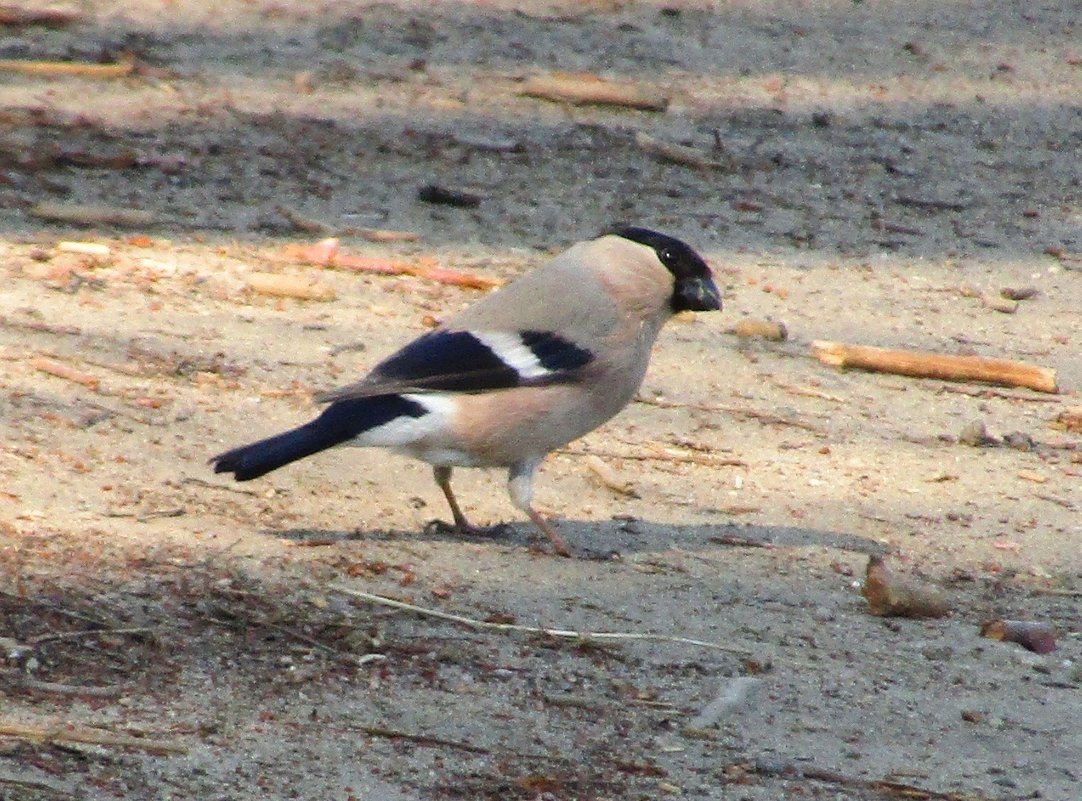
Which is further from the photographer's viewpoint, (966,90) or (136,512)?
(966,90)

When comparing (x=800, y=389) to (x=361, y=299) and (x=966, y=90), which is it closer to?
(x=361, y=299)

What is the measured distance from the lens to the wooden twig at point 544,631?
4.69 meters

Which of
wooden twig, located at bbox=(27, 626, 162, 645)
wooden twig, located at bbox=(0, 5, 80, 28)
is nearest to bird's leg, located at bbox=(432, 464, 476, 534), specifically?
wooden twig, located at bbox=(27, 626, 162, 645)

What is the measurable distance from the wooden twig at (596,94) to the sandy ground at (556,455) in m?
0.09

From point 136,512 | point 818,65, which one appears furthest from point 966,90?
point 136,512

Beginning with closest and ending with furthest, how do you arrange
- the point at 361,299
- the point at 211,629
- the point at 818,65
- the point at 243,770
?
the point at 243,770 → the point at 211,629 → the point at 361,299 → the point at 818,65

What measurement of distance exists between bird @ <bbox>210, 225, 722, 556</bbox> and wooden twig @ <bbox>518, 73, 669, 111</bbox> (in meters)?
4.12

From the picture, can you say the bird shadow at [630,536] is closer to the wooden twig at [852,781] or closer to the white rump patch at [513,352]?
the white rump patch at [513,352]

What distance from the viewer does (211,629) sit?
4398 millimetres

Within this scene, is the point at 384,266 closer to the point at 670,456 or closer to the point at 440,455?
the point at 670,456

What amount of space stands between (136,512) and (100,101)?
14.7 ft

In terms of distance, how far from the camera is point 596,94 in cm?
989

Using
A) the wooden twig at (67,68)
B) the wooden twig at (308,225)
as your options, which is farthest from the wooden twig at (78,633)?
the wooden twig at (67,68)

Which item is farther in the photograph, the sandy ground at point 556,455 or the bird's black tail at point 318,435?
the bird's black tail at point 318,435
